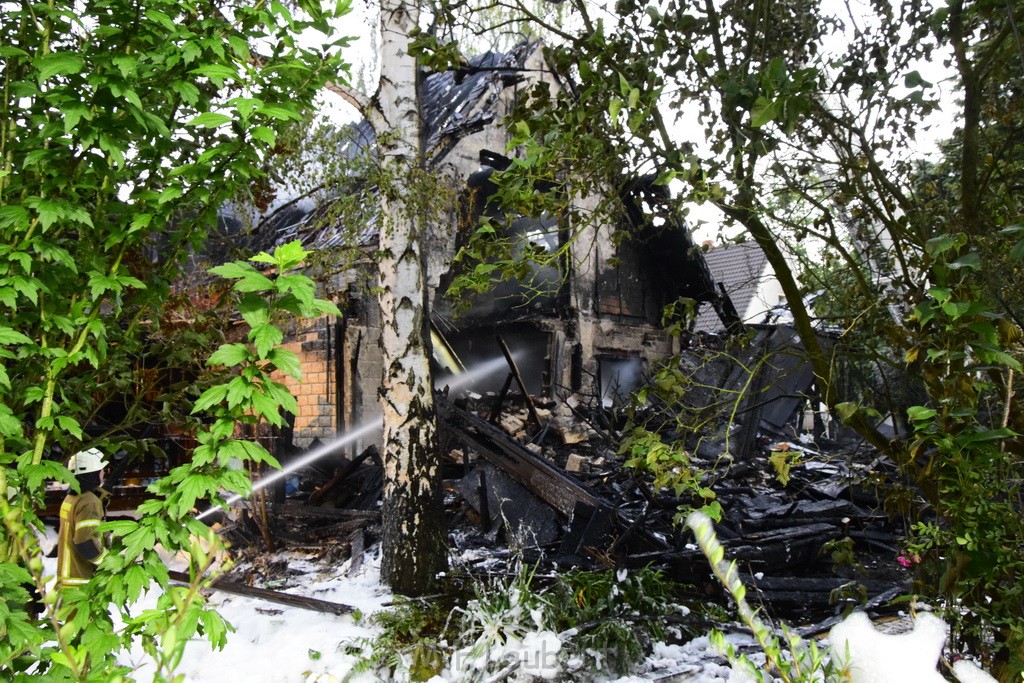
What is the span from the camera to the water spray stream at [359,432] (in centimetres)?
786

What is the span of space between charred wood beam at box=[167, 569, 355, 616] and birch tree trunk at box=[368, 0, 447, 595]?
1.52ft

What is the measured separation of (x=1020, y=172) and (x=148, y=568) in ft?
13.9

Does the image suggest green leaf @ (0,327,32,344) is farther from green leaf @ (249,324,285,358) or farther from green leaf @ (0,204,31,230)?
green leaf @ (249,324,285,358)

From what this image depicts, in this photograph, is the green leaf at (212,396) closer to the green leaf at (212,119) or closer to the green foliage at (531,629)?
the green leaf at (212,119)

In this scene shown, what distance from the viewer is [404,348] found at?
19.2ft

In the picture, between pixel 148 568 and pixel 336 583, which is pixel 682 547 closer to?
pixel 336 583

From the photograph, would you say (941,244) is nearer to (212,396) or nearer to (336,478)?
(212,396)

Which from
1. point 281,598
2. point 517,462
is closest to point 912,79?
point 517,462

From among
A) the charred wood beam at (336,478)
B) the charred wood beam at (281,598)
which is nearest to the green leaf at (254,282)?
the charred wood beam at (281,598)

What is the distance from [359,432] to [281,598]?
3259mm


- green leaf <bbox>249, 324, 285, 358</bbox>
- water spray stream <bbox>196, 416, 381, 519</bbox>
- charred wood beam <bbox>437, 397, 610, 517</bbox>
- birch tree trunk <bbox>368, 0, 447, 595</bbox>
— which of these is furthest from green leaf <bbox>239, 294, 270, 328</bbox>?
water spray stream <bbox>196, 416, 381, 519</bbox>

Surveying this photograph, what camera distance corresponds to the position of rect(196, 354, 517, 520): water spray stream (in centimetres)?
786

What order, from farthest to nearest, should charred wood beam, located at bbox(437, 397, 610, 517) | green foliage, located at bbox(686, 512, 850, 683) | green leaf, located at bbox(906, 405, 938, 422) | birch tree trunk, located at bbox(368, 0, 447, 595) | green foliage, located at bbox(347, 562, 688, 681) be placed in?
charred wood beam, located at bbox(437, 397, 610, 517) → birch tree trunk, located at bbox(368, 0, 447, 595) → green foliage, located at bbox(347, 562, 688, 681) → green leaf, located at bbox(906, 405, 938, 422) → green foliage, located at bbox(686, 512, 850, 683)

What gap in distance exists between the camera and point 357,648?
15.9ft
